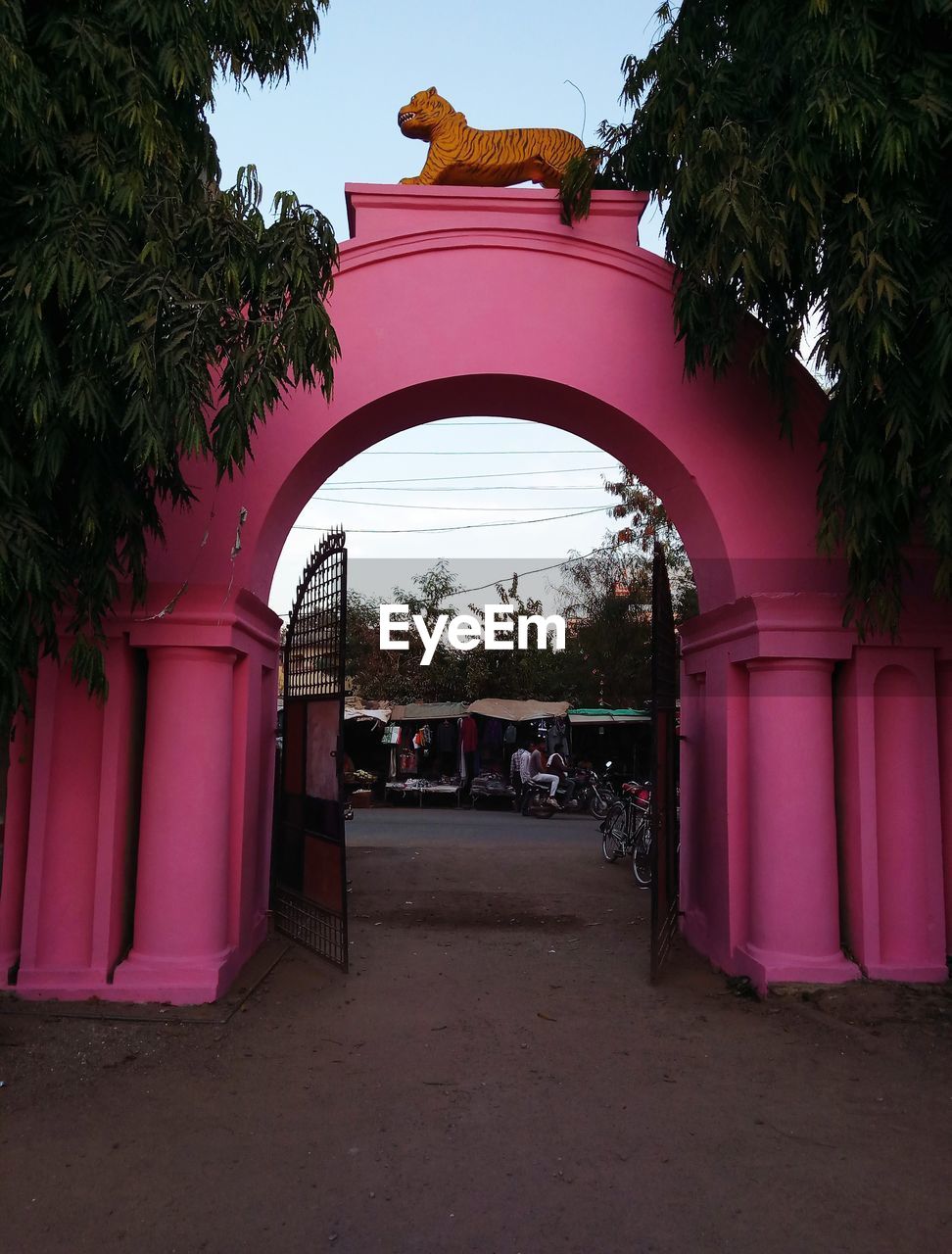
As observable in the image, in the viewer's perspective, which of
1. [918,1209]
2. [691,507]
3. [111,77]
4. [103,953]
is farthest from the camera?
[691,507]

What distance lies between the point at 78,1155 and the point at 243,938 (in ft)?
9.75

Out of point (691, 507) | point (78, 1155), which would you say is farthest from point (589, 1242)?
point (691, 507)

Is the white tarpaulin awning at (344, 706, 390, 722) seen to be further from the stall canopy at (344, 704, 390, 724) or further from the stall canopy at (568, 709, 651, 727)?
the stall canopy at (568, 709, 651, 727)

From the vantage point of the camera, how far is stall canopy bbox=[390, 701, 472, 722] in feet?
78.2

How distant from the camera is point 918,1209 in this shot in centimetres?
380

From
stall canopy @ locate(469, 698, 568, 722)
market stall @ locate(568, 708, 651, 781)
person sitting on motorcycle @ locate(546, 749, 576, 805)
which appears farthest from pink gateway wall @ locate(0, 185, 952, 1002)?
market stall @ locate(568, 708, 651, 781)

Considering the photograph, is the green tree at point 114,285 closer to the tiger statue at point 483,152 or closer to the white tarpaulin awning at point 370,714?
the tiger statue at point 483,152

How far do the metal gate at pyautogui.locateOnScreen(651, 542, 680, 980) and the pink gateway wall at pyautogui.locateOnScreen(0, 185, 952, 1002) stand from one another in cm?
31

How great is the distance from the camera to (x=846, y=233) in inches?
225

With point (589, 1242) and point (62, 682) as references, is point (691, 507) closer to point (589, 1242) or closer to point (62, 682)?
point (62, 682)

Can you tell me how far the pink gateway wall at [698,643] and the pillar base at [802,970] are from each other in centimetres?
2

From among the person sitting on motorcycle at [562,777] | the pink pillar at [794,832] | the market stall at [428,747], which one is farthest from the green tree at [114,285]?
the market stall at [428,747]

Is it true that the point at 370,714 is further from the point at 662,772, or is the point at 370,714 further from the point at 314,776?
the point at 662,772

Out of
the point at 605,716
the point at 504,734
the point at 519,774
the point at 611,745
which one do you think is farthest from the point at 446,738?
the point at 611,745
